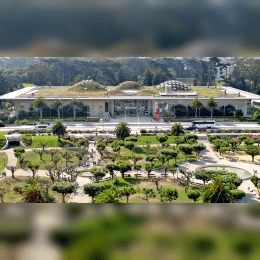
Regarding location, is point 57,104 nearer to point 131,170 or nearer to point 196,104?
point 196,104

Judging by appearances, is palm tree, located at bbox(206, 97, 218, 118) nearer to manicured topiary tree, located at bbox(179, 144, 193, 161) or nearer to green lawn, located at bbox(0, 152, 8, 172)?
manicured topiary tree, located at bbox(179, 144, 193, 161)

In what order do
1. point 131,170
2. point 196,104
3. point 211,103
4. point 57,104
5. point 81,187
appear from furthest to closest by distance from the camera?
point 57,104 → point 196,104 → point 211,103 → point 131,170 → point 81,187

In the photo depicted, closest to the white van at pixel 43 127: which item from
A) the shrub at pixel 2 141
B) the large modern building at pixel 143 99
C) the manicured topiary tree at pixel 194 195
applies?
the shrub at pixel 2 141

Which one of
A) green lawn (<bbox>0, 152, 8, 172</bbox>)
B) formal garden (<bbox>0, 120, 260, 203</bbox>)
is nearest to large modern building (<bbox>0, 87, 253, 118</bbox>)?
formal garden (<bbox>0, 120, 260, 203</bbox>)

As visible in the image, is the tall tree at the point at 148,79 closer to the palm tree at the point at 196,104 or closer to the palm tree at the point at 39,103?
the palm tree at the point at 196,104

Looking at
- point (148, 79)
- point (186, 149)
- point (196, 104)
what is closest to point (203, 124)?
point (196, 104)

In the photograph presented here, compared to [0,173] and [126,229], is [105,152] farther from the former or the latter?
[126,229]

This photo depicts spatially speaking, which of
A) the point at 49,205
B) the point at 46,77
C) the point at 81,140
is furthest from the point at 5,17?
the point at 46,77

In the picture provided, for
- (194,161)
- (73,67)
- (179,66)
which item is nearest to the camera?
(194,161)
